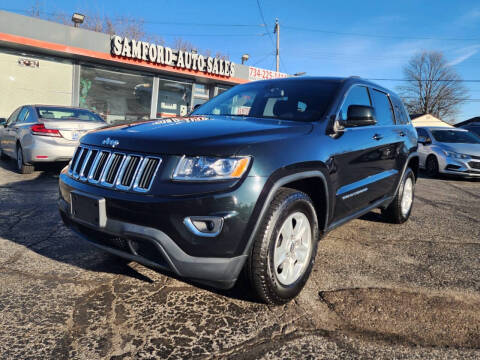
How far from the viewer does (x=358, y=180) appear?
10.4 ft

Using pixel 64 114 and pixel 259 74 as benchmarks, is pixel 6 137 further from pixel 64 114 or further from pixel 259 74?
pixel 259 74

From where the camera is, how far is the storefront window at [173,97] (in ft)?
55.5

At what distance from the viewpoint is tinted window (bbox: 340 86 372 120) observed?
307 cm

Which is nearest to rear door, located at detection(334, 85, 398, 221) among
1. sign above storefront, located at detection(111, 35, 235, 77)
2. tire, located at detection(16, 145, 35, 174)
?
tire, located at detection(16, 145, 35, 174)

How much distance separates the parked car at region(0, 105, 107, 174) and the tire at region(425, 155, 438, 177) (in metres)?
8.61

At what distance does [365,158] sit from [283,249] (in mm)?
1421

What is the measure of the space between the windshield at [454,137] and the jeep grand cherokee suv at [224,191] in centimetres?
875

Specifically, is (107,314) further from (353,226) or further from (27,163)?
(27,163)

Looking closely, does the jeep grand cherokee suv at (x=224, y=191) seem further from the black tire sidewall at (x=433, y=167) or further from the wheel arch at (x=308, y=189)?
the black tire sidewall at (x=433, y=167)

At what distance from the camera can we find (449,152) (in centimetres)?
950

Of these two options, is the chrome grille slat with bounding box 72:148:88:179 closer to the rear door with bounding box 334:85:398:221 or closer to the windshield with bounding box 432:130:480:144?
the rear door with bounding box 334:85:398:221

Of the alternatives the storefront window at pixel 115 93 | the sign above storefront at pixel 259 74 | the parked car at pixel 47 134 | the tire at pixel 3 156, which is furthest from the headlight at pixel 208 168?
the sign above storefront at pixel 259 74

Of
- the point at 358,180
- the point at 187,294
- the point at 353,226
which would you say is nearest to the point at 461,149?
the point at 353,226

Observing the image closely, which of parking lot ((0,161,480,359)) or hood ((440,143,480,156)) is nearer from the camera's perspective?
parking lot ((0,161,480,359))
